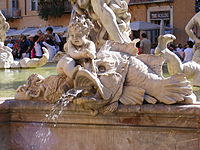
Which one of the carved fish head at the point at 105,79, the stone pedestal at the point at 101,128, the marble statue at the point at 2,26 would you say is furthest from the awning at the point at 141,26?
the carved fish head at the point at 105,79

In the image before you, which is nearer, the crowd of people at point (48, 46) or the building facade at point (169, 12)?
the crowd of people at point (48, 46)

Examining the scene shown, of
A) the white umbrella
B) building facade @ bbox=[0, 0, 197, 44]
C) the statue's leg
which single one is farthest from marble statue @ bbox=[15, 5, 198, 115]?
building facade @ bbox=[0, 0, 197, 44]

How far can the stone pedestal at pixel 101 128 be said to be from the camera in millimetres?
3041

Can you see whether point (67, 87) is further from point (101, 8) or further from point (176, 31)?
point (176, 31)

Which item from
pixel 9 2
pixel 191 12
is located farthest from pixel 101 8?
pixel 9 2

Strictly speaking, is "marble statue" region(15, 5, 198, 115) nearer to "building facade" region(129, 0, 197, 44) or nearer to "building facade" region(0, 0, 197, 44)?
"building facade" region(0, 0, 197, 44)

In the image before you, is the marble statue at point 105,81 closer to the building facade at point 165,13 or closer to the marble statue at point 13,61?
the marble statue at point 13,61

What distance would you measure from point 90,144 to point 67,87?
42cm

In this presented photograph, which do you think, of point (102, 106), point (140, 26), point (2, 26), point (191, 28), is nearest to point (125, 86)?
point (102, 106)

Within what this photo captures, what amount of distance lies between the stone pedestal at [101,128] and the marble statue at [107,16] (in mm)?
2546

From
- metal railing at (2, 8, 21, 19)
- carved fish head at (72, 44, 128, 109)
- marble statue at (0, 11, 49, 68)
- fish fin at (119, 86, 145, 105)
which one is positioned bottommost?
marble statue at (0, 11, 49, 68)

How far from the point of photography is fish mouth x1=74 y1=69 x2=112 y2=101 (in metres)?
3.05

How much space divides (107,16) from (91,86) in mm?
2961

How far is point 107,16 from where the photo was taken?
5.94 meters
